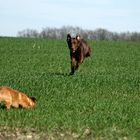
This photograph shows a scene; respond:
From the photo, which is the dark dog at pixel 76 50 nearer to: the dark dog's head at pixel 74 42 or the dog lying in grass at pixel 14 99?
the dark dog's head at pixel 74 42

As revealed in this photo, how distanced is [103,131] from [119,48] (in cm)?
3677

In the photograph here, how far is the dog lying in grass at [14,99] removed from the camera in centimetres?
1148

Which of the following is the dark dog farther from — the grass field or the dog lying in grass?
the dog lying in grass

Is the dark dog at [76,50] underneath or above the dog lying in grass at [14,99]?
above

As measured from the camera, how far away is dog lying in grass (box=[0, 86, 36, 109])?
11477mm

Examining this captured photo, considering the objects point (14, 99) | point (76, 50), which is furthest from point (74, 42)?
point (14, 99)

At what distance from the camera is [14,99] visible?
38.5ft

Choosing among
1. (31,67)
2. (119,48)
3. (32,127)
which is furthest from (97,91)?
(119,48)

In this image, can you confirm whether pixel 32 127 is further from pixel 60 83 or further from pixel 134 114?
pixel 60 83

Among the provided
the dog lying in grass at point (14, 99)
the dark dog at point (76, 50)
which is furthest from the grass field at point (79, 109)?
the dark dog at point (76, 50)

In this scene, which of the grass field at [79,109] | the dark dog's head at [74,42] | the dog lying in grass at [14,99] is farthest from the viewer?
the dark dog's head at [74,42]

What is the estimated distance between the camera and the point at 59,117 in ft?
36.7

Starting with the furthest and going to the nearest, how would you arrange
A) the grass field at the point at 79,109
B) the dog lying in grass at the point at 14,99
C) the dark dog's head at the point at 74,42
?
the dark dog's head at the point at 74,42 < the dog lying in grass at the point at 14,99 < the grass field at the point at 79,109

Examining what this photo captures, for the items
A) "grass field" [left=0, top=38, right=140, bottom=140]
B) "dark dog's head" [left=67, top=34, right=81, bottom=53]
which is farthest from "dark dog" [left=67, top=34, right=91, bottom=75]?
"grass field" [left=0, top=38, right=140, bottom=140]
